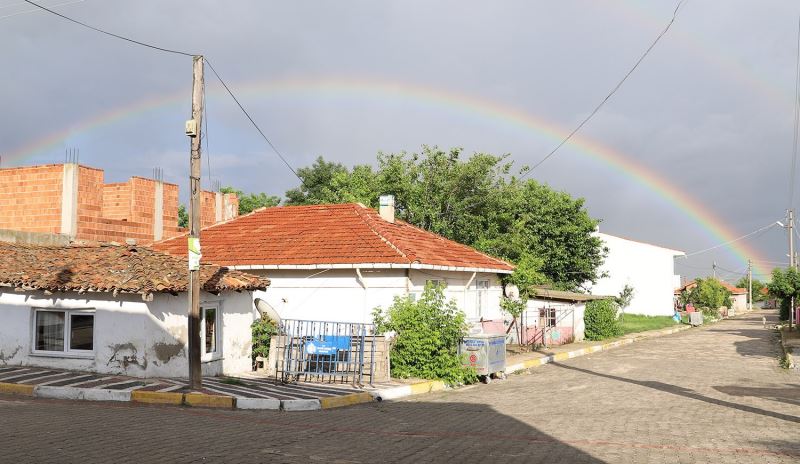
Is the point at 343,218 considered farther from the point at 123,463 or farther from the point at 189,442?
the point at 123,463

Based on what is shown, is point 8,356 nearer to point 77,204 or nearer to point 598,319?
point 77,204

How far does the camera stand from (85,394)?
1391 centimetres

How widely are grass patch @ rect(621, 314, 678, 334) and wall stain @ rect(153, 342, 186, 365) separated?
108ft

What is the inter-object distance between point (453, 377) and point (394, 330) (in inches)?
77.5

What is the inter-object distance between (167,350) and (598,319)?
85.7 feet

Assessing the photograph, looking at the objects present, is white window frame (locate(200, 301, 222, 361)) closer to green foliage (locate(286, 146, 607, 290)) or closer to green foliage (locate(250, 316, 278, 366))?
green foliage (locate(250, 316, 278, 366))

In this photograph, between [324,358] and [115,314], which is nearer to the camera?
[115,314]

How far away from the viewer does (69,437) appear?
30.6ft

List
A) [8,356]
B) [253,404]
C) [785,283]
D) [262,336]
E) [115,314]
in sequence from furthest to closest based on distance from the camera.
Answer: [785,283] < [262,336] < [8,356] < [115,314] < [253,404]

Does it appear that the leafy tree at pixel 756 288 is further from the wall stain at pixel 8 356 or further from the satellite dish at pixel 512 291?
the wall stain at pixel 8 356

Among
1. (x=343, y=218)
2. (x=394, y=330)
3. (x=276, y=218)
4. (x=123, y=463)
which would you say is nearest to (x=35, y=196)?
(x=276, y=218)

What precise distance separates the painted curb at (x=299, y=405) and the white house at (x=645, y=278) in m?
57.8

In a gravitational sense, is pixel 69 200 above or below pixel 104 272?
above

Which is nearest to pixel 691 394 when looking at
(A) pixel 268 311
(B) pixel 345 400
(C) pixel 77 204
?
(B) pixel 345 400
